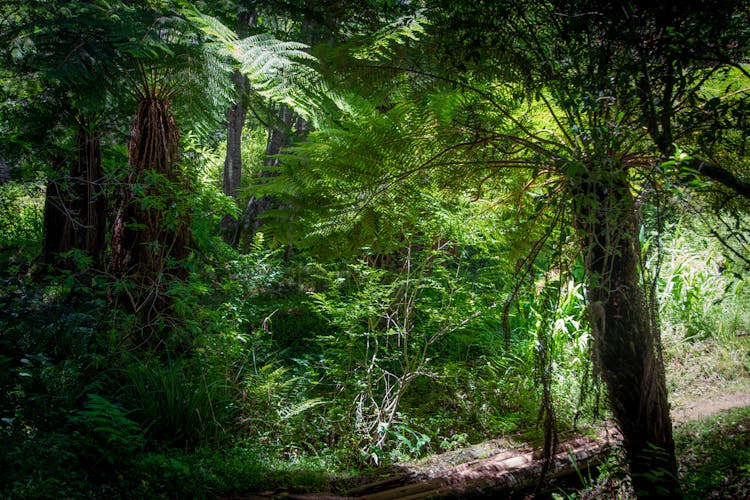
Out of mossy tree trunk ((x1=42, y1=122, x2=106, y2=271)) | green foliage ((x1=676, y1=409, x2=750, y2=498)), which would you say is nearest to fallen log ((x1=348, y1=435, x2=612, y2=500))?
green foliage ((x1=676, y1=409, x2=750, y2=498))

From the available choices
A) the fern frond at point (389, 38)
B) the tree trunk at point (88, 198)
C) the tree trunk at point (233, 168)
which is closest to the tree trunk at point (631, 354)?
the fern frond at point (389, 38)

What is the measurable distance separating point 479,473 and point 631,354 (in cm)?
124

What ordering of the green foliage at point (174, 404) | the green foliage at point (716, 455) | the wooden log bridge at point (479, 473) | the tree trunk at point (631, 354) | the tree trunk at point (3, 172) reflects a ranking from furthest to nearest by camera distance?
the tree trunk at point (3, 172) < the green foliage at point (174, 404) < the wooden log bridge at point (479, 473) < the green foliage at point (716, 455) < the tree trunk at point (631, 354)

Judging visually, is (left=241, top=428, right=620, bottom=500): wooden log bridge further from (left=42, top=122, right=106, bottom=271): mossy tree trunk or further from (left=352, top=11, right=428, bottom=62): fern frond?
(left=42, top=122, right=106, bottom=271): mossy tree trunk

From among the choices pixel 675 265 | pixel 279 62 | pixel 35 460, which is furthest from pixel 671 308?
pixel 35 460

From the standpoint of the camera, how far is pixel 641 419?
7.91 feet

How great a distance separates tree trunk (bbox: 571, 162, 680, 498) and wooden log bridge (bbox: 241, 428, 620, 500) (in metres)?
0.44

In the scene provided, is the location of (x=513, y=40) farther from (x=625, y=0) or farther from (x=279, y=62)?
(x=279, y=62)

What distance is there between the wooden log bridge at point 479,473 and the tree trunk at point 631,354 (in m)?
0.44

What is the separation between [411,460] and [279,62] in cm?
273

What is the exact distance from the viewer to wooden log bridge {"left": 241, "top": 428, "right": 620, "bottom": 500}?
9.59ft

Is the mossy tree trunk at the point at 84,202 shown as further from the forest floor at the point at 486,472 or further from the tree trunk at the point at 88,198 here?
the forest floor at the point at 486,472

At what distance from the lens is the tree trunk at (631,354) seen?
233cm

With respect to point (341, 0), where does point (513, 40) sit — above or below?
below
